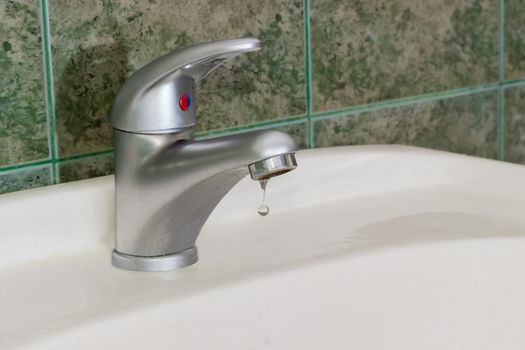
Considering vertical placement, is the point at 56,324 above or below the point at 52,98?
below

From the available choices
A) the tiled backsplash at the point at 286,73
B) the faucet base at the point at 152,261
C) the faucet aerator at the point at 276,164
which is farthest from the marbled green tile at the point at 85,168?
the faucet aerator at the point at 276,164

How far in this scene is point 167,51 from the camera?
91 centimetres

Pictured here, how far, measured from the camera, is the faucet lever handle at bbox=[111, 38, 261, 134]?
747 mm

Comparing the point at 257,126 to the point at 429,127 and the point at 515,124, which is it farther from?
the point at 515,124

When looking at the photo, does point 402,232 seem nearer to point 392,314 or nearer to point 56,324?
point 392,314

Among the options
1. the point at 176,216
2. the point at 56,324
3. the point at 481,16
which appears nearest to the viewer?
the point at 56,324

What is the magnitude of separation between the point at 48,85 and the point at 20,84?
0.03m

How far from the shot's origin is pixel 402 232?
862 mm

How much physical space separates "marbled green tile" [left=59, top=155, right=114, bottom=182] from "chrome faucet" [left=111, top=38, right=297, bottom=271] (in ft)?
0.30

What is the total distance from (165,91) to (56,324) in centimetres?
19

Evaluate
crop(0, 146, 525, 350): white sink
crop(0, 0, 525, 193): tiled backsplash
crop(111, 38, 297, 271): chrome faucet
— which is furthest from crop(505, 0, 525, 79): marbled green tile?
crop(111, 38, 297, 271): chrome faucet

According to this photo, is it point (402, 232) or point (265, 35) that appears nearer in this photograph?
point (402, 232)

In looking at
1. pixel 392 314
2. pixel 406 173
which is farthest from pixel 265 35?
pixel 392 314

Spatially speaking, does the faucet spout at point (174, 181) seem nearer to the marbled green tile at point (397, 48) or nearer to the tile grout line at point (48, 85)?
the tile grout line at point (48, 85)
